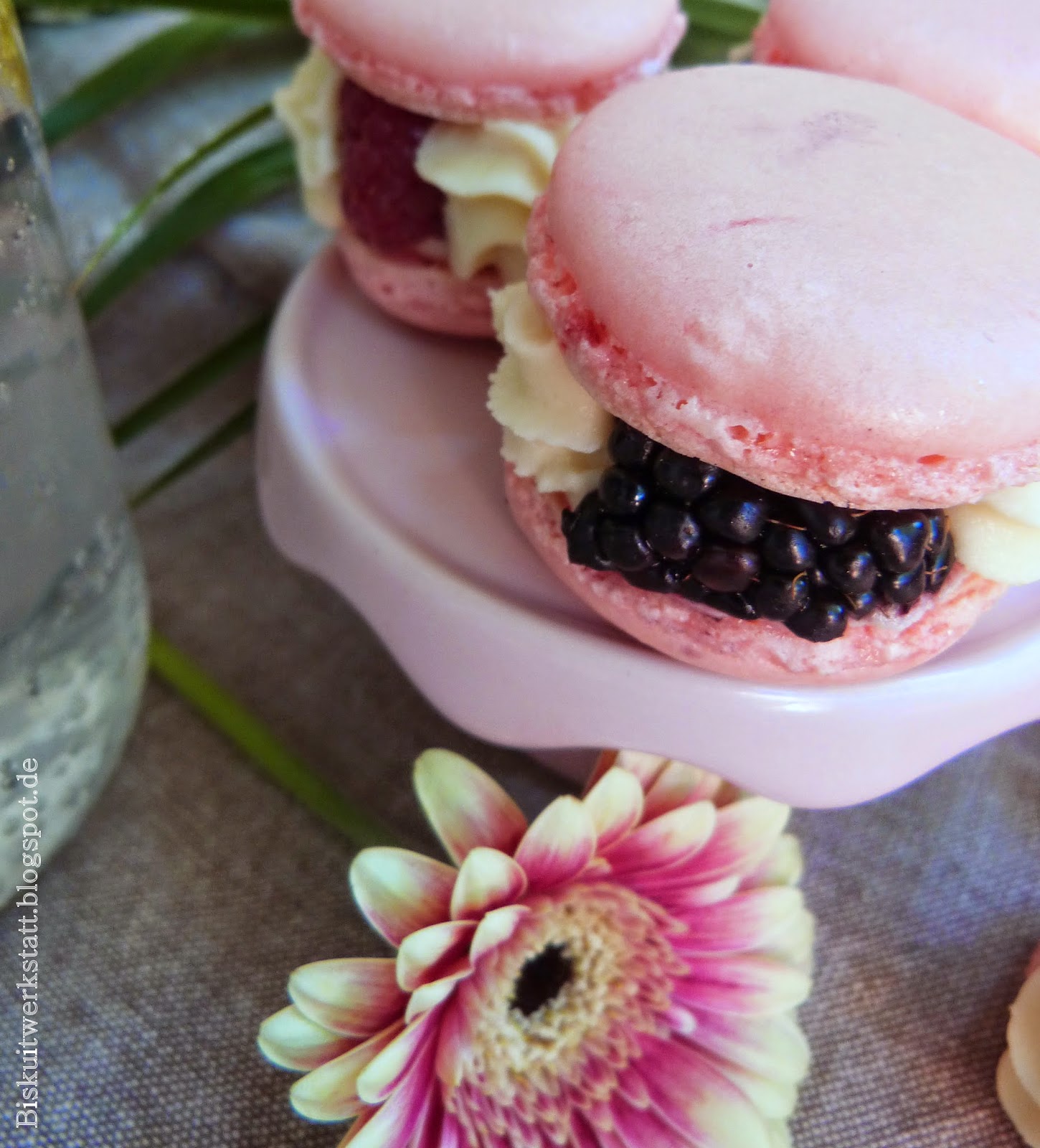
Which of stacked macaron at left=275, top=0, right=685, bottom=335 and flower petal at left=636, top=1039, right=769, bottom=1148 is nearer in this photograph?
flower petal at left=636, top=1039, right=769, bottom=1148

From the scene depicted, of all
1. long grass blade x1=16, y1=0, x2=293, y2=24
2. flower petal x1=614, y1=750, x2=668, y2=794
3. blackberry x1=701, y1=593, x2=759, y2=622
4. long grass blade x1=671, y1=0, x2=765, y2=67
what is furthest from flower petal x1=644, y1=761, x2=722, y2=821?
long grass blade x1=16, y1=0, x2=293, y2=24

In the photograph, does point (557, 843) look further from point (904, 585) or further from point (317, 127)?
point (317, 127)

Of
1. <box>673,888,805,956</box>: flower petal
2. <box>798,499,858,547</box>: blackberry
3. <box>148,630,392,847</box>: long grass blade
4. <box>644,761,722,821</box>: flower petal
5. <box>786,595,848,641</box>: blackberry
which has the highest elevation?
<box>798,499,858,547</box>: blackberry

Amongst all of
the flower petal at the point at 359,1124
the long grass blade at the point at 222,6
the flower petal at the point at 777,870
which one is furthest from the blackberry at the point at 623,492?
the long grass blade at the point at 222,6

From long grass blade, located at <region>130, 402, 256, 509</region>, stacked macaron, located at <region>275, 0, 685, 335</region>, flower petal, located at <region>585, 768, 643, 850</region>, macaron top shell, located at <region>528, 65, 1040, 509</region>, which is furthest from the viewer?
long grass blade, located at <region>130, 402, 256, 509</region>

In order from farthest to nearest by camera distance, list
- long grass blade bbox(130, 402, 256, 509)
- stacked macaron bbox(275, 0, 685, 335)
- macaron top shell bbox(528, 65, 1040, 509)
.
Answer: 1. long grass blade bbox(130, 402, 256, 509)
2. stacked macaron bbox(275, 0, 685, 335)
3. macaron top shell bbox(528, 65, 1040, 509)

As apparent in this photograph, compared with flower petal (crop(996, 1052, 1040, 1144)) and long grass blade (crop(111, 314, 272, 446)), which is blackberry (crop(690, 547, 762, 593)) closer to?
flower petal (crop(996, 1052, 1040, 1144))

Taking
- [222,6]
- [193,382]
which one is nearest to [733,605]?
[193,382]

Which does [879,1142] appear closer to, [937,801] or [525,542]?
[937,801]
